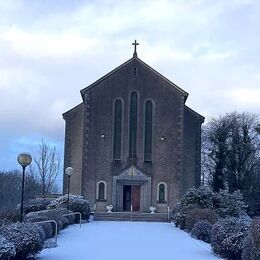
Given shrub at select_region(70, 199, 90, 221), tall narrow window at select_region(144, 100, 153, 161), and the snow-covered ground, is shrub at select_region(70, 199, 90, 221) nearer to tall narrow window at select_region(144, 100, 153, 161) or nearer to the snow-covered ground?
tall narrow window at select_region(144, 100, 153, 161)

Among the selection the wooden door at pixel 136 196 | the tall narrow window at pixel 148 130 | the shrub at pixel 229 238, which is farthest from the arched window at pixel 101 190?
the shrub at pixel 229 238

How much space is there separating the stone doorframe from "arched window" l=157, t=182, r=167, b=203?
784 mm

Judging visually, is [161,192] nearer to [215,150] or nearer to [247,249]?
[215,150]

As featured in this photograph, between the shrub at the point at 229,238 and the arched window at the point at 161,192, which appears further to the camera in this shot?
the arched window at the point at 161,192

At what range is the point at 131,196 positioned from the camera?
4819cm

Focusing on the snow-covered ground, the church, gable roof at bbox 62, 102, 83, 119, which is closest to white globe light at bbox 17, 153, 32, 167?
the snow-covered ground

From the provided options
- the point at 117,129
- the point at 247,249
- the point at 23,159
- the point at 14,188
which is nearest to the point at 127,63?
the point at 117,129

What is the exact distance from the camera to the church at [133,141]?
4762cm

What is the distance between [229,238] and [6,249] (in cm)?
673

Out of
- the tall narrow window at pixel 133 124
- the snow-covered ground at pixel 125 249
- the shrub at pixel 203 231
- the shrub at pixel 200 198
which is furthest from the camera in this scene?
the tall narrow window at pixel 133 124

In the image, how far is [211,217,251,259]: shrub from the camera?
16531mm

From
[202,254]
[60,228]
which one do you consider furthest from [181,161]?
[202,254]

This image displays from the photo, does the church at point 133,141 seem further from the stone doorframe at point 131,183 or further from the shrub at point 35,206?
the shrub at point 35,206

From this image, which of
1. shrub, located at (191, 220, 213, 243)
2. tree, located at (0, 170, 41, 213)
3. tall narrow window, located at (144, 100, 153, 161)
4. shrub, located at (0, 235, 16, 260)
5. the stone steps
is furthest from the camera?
tree, located at (0, 170, 41, 213)
